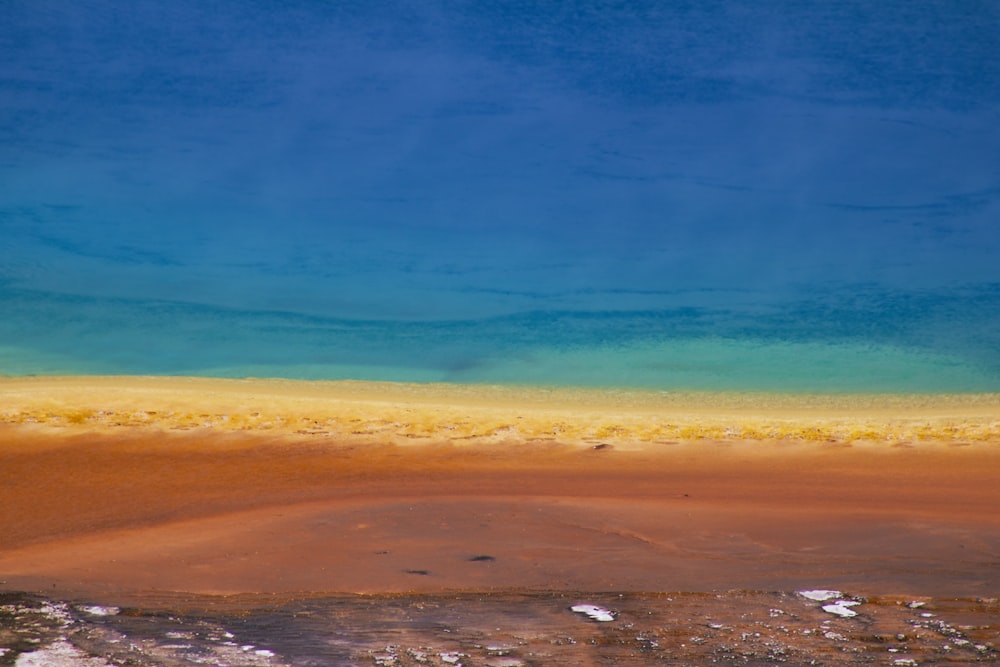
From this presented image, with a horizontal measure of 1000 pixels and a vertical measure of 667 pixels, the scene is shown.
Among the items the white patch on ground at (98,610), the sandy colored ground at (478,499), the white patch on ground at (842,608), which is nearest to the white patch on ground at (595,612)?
the sandy colored ground at (478,499)

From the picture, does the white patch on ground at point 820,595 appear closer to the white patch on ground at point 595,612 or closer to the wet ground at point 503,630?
the wet ground at point 503,630

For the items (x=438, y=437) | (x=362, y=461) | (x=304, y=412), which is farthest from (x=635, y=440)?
(x=304, y=412)

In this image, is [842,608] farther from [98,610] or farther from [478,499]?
[98,610]

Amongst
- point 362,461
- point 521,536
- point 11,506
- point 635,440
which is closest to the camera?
point 521,536

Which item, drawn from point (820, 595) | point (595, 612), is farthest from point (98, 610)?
point (820, 595)

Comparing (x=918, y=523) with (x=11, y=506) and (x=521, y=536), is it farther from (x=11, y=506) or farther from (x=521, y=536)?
(x=11, y=506)

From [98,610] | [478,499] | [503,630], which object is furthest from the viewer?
[478,499]
